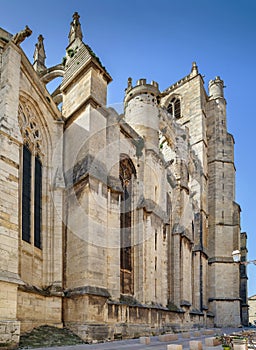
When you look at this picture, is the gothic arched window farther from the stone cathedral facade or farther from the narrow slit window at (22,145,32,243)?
the narrow slit window at (22,145,32,243)

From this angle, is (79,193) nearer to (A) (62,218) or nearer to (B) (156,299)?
(A) (62,218)

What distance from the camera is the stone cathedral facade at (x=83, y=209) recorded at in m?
10.3

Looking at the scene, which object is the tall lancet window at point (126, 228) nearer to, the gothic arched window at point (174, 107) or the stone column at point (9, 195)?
the stone column at point (9, 195)

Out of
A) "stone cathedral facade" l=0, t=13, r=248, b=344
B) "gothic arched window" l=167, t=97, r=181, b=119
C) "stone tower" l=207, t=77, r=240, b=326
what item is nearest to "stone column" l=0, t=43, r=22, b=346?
"stone cathedral facade" l=0, t=13, r=248, b=344

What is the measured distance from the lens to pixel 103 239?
40.0 feet

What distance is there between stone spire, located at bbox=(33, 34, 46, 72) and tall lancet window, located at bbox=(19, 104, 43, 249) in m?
8.17

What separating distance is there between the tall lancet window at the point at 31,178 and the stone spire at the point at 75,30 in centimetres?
464

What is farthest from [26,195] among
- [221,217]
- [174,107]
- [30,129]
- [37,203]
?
[174,107]

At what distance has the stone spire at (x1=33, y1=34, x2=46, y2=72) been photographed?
65.3 feet

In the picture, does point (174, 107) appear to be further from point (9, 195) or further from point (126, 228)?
point (9, 195)

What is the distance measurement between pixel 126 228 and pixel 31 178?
521 cm

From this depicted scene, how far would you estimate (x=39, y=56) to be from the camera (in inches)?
799

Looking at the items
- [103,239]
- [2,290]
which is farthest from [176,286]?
[2,290]

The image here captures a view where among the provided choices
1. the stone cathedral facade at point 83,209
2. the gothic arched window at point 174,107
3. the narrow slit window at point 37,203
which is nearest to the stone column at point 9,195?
the stone cathedral facade at point 83,209
